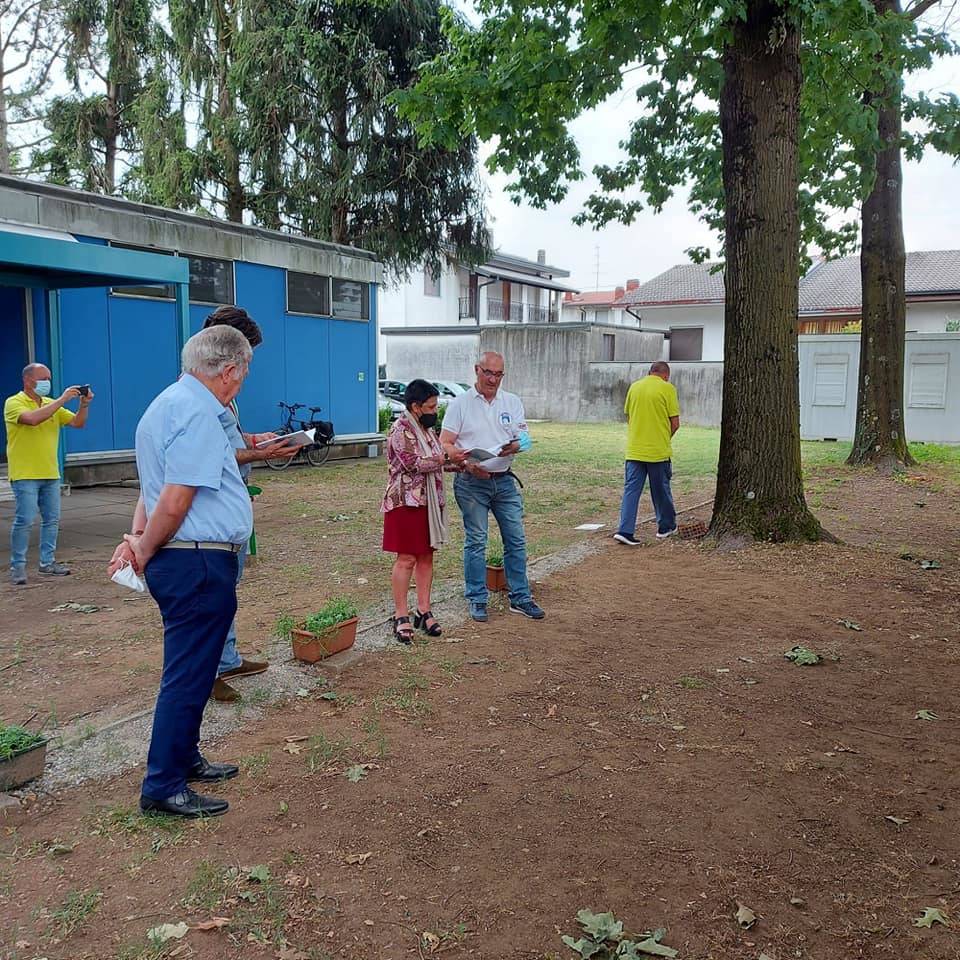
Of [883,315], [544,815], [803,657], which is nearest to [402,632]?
[544,815]

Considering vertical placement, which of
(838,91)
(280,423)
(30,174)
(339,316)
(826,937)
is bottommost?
(826,937)

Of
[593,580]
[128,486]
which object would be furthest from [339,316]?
[593,580]

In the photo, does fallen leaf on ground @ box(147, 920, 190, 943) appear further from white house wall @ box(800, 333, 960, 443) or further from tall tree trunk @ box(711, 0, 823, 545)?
white house wall @ box(800, 333, 960, 443)

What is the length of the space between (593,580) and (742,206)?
3669 mm

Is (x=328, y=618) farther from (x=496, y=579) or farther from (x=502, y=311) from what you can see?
(x=502, y=311)

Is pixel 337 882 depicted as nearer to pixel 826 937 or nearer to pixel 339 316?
pixel 826 937

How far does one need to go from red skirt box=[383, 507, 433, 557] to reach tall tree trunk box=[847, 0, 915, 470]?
36.0ft

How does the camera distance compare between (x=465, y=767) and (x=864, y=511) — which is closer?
(x=465, y=767)

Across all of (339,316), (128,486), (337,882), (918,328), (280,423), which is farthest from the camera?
(918,328)

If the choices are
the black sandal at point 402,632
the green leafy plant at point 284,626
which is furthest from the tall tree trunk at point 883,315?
the green leafy plant at point 284,626

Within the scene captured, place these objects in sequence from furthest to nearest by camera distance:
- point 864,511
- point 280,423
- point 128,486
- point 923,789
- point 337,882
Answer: point 280,423
point 128,486
point 864,511
point 923,789
point 337,882

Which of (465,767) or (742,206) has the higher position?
(742,206)

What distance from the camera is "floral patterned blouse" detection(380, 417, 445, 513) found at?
543 centimetres

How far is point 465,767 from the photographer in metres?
3.85
